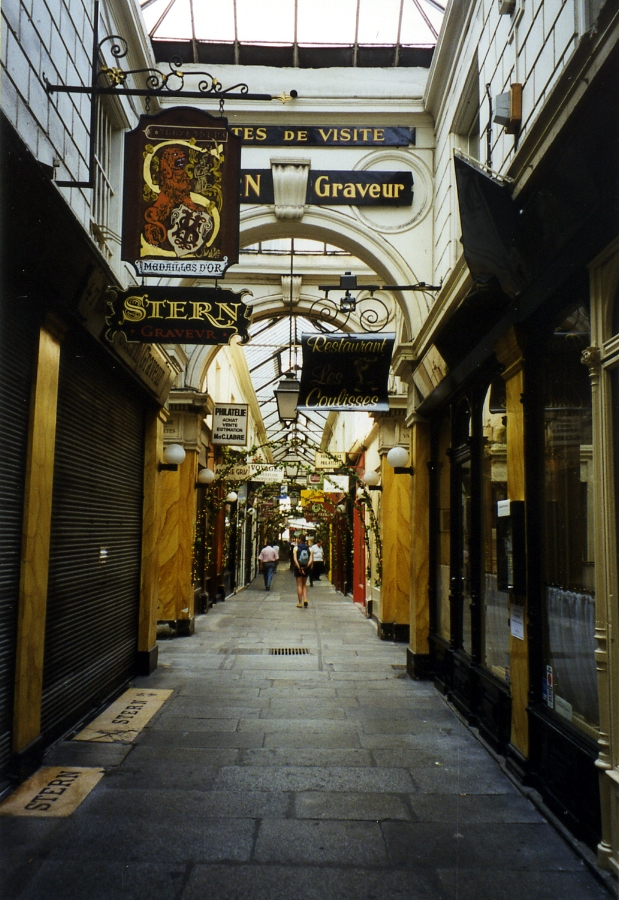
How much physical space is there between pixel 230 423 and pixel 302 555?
4.84m

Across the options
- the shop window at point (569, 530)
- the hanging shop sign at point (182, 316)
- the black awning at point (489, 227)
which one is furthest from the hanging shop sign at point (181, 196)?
the shop window at point (569, 530)

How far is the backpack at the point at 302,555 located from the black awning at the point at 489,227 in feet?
47.1

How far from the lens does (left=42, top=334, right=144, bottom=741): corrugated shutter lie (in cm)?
607

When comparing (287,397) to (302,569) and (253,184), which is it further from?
(302,569)

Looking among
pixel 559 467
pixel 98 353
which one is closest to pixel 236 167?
pixel 98 353

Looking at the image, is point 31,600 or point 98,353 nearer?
point 31,600

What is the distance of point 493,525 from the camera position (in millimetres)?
6766

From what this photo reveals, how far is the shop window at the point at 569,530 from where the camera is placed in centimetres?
442

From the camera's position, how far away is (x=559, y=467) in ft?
16.4

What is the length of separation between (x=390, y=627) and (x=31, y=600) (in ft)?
28.1

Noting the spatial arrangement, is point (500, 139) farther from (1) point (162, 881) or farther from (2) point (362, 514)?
(2) point (362, 514)

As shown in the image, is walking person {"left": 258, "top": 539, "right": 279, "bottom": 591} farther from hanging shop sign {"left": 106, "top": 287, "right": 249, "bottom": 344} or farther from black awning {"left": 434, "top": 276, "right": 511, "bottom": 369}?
hanging shop sign {"left": 106, "top": 287, "right": 249, "bottom": 344}

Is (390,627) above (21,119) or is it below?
below

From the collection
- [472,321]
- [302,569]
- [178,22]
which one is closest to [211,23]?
[178,22]
